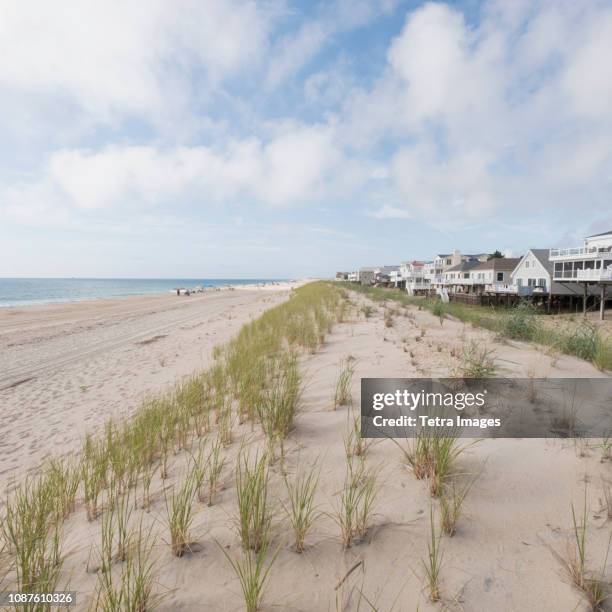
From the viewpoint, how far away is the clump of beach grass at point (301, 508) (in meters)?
1.98

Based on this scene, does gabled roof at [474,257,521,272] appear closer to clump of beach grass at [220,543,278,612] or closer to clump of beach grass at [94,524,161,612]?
clump of beach grass at [220,543,278,612]

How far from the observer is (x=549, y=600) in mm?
1569

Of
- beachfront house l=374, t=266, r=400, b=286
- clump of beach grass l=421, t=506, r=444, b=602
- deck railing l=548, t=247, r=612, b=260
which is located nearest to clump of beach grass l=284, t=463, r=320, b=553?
clump of beach grass l=421, t=506, r=444, b=602

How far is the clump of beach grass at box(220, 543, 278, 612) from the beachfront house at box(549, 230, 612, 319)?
29.3 meters

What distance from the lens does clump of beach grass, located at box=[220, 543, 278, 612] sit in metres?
1.59

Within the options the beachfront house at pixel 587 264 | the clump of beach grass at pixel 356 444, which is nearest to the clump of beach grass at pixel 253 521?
the clump of beach grass at pixel 356 444

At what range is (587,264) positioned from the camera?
88.4 ft

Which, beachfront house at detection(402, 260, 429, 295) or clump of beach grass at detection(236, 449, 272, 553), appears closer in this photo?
clump of beach grass at detection(236, 449, 272, 553)

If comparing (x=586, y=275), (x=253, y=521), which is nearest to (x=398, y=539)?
(x=253, y=521)

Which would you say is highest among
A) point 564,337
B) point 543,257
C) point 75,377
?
point 543,257

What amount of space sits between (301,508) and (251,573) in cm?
43

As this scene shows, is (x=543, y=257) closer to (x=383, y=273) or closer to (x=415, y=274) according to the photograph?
(x=415, y=274)

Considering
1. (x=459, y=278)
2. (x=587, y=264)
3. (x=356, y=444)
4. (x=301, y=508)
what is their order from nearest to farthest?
(x=301, y=508) → (x=356, y=444) → (x=587, y=264) → (x=459, y=278)

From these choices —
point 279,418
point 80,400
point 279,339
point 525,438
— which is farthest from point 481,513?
point 80,400
